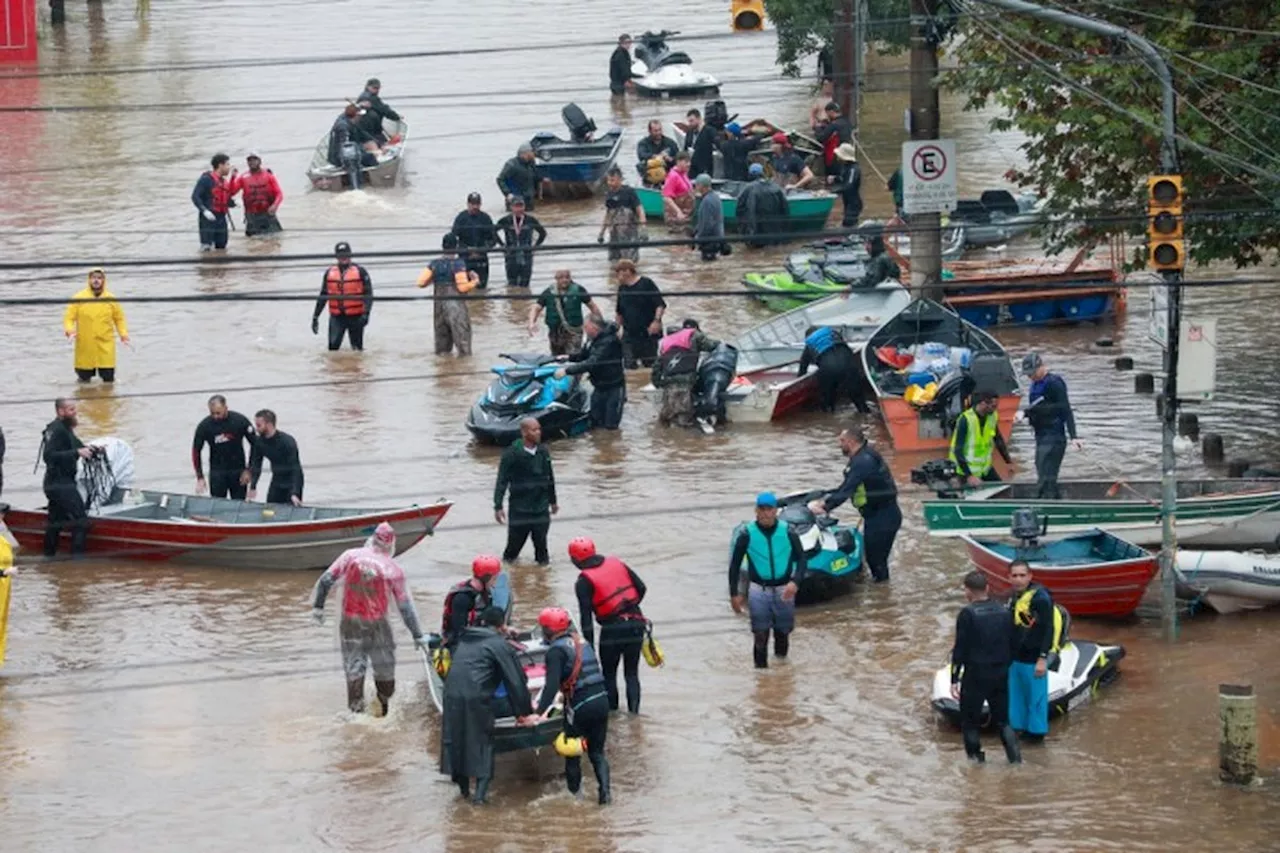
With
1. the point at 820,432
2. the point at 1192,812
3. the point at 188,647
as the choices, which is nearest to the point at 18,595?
the point at 188,647

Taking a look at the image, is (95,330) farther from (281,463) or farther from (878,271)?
(878,271)

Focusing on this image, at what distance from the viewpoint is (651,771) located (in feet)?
59.9

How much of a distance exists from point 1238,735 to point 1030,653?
5.09 ft

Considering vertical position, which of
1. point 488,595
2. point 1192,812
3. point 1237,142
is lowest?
point 1192,812

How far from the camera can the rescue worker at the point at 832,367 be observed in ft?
91.0

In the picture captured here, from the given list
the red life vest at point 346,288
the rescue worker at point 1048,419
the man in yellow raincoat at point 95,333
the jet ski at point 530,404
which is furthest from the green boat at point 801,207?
the rescue worker at point 1048,419

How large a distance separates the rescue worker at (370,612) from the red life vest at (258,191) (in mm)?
18797

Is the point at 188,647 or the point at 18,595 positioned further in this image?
the point at 18,595

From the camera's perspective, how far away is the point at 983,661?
17.9 meters

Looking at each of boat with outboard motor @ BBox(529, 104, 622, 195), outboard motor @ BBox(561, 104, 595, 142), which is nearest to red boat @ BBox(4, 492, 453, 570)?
boat with outboard motor @ BBox(529, 104, 622, 195)

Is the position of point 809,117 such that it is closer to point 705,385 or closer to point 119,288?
point 119,288

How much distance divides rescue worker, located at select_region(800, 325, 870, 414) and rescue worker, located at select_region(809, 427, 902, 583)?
5679mm

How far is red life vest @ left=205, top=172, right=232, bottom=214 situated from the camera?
119 feet

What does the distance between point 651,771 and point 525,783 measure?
92 centimetres
